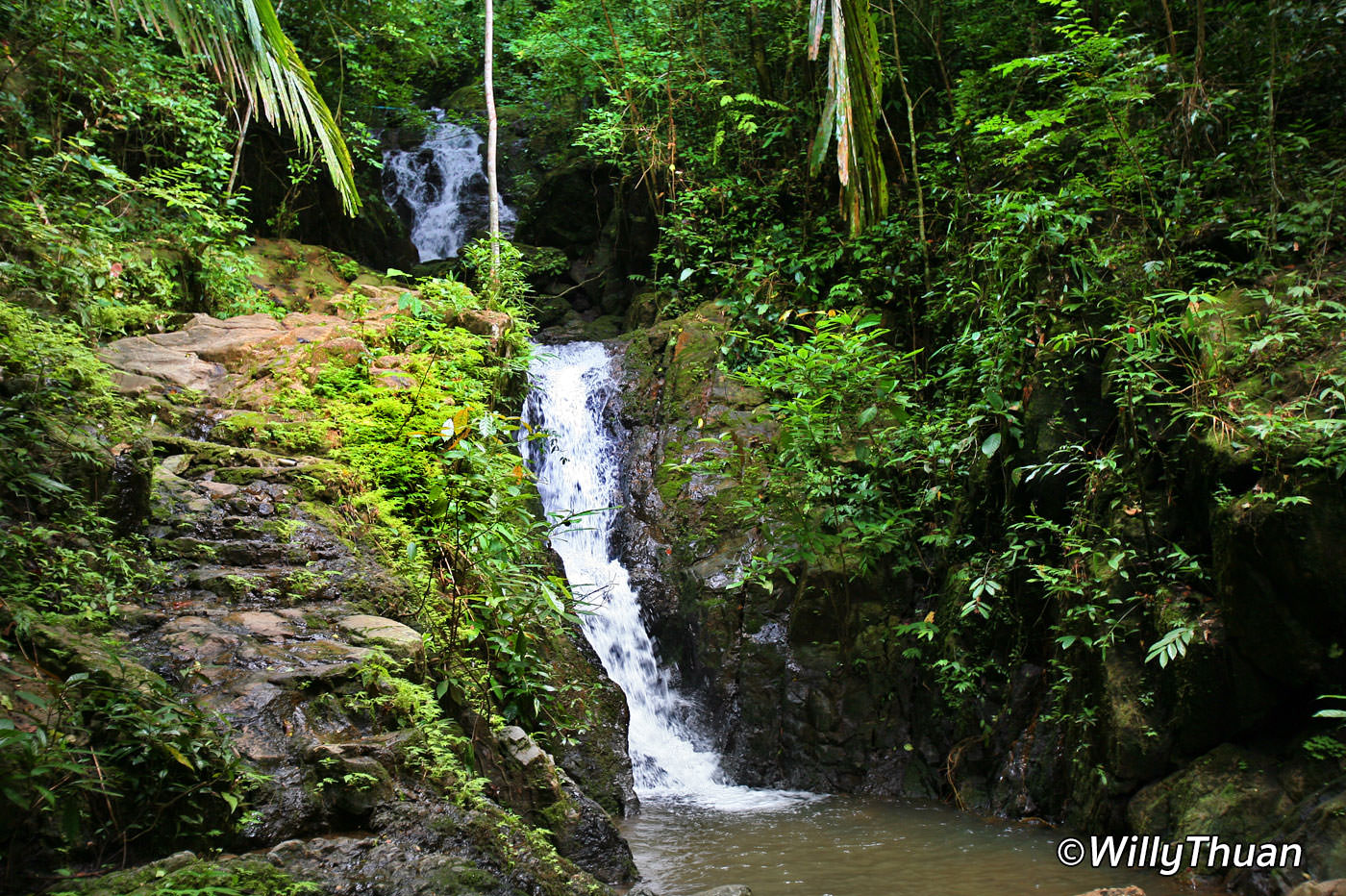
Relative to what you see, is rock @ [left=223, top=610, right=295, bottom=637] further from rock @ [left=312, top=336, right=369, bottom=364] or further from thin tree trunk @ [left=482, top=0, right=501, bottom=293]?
thin tree trunk @ [left=482, top=0, right=501, bottom=293]

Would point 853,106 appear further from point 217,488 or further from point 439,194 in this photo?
point 439,194

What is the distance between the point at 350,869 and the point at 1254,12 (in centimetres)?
1032

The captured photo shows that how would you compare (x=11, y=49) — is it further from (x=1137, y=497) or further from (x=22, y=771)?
(x=1137, y=497)

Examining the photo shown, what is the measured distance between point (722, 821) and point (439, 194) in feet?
47.9

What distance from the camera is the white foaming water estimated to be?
24.5 feet

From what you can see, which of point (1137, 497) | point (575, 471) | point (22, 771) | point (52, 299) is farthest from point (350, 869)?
point (575, 471)

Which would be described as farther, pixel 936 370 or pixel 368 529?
pixel 936 370

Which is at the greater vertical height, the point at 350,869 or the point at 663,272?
the point at 663,272

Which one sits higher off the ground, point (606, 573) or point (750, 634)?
point (606, 573)

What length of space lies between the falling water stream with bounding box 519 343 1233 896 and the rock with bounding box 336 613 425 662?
979 millimetres

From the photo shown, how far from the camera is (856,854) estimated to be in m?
5.52

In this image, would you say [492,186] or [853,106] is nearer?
[853,106]

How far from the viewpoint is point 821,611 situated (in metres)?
7.93

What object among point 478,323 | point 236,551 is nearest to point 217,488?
point 236,551
